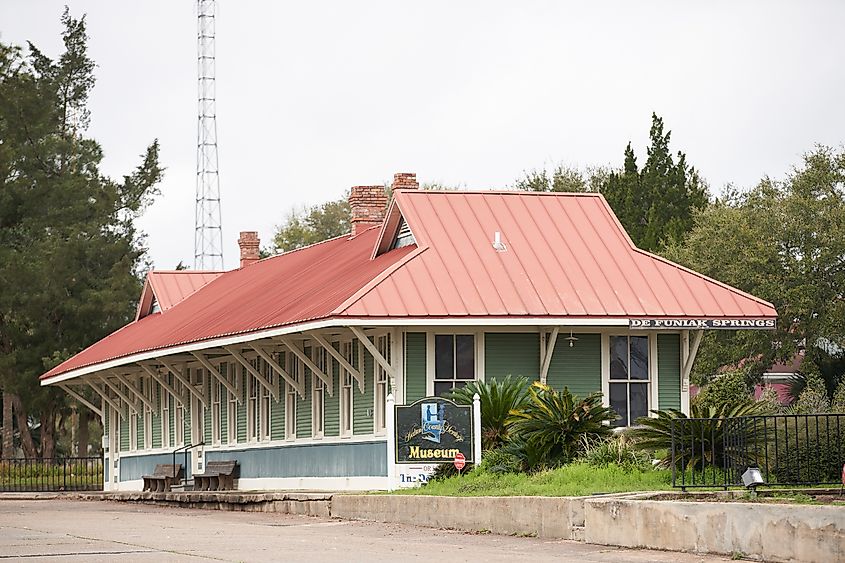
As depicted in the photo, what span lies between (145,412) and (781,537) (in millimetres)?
30074

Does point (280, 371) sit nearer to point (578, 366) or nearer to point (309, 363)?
point (309, 363)

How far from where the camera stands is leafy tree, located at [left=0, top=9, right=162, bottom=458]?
5925 cm

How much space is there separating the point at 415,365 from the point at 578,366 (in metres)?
3.10

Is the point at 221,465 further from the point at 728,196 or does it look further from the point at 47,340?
the point at 728,196

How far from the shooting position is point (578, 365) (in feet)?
94.0

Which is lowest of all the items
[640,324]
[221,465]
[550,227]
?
[221,465]

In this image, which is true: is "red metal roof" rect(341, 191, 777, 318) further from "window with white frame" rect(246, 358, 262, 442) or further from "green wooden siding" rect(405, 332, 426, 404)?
"window with white frame" rect(246, 358, 262, 442)

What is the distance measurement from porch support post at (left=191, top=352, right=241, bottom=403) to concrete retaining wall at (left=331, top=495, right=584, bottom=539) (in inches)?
385

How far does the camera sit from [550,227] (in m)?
30.5

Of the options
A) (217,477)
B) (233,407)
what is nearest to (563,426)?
(217,477)

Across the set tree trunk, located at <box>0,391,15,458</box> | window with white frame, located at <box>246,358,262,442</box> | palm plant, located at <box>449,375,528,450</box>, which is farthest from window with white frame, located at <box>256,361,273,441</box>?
tree trunk, located at <box>0,391,15,458</box>

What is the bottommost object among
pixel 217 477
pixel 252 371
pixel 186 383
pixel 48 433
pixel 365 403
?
pixel 48 433

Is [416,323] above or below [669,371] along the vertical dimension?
above

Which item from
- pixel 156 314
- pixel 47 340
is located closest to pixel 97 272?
pixel 47 340
